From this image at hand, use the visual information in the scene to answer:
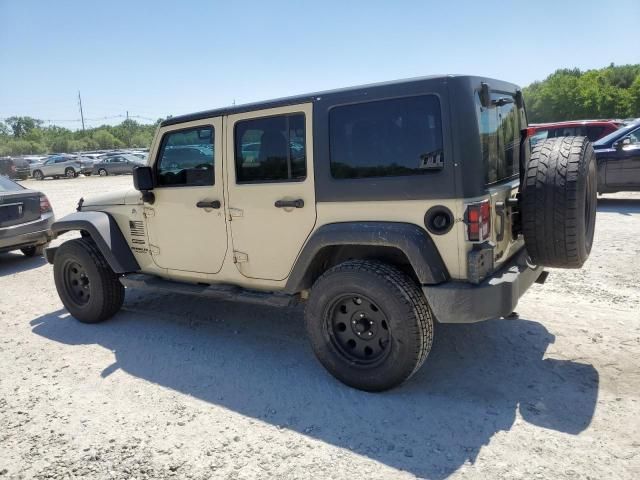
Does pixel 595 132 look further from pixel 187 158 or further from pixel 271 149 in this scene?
pixel 187 158

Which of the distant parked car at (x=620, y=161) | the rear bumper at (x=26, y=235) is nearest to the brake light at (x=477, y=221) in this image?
the rear bumper at (x=26, y=235)

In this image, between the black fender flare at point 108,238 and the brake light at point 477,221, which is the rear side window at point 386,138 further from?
the black fender flare at point 108,238

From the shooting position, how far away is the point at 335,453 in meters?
2.74

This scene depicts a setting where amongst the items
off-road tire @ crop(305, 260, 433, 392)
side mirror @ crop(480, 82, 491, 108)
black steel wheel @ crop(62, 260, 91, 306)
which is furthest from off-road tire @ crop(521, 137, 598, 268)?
black steel wheel @ crop(62, 260, 91, 306)

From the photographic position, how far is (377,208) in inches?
126

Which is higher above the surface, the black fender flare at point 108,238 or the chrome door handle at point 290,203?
the chrome door handle at point 290,203

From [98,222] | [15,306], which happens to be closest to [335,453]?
[98,222]

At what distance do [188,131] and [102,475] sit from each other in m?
2.74

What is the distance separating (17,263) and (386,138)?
753 centimetres

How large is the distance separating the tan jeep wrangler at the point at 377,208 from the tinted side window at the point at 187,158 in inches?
0.5

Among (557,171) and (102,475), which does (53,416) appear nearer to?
(102,475)

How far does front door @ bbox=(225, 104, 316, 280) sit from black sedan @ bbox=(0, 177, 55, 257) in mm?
5016

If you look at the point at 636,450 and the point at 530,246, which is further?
the point at 530,246

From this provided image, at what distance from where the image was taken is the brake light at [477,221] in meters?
2.88
